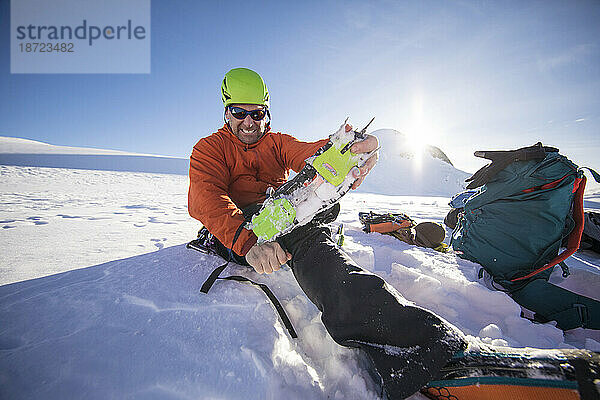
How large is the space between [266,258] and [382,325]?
0.59m

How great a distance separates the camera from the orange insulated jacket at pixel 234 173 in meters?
1.27

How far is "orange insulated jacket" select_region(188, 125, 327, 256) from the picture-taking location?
127 centimetres

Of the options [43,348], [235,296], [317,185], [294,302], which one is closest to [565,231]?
[317,185]

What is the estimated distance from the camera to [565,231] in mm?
1662

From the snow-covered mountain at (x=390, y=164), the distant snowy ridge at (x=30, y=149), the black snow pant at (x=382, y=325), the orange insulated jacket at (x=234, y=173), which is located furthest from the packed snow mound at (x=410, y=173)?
the distant snowy ridge at (x=30, y=149)

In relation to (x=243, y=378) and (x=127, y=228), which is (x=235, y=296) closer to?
(x=243, y=378)

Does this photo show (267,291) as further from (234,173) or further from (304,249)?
(234,173)

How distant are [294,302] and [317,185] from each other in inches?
24.5

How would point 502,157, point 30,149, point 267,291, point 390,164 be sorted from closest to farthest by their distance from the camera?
point 267,291, point 502,157, point 30,149, point 390,164

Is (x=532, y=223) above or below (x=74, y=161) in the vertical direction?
below

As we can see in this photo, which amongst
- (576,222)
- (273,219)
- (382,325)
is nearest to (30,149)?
(273,219)

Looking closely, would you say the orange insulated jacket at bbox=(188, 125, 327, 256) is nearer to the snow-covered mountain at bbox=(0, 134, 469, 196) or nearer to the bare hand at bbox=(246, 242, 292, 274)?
the bare hand at bbox=(246, 242, 292, 274)

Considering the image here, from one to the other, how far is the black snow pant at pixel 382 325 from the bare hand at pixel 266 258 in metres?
0.15

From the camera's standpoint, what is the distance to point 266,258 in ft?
3.82
